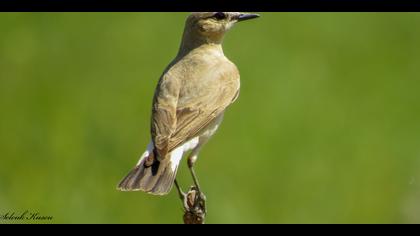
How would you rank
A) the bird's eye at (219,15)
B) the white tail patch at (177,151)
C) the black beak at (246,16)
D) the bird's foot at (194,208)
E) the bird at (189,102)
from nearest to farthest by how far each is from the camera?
the bird's foot at (194,208) < the bird at (189,102) < the white tail patch at (177,151) < the black beak at (246,16) < the bird's eye at (219,15)

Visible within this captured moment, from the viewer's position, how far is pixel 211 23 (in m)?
11.5

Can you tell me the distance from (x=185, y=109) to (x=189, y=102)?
11 cm

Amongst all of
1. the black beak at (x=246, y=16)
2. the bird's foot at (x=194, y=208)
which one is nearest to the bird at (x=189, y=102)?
the black beak at (x=246, y=16)

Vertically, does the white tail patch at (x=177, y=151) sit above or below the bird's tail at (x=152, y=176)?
above

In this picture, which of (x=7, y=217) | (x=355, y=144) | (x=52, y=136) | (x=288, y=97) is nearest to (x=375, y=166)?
(x=355, y=144)

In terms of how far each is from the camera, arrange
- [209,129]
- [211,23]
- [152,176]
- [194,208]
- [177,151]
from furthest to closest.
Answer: [211,23]
[209,129]
[177,151]
[152,176]
[194,208]

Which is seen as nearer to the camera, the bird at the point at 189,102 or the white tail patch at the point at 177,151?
the bird at the point at 189,102

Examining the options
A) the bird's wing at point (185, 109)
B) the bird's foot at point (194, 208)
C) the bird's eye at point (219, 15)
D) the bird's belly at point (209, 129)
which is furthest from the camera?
the bird's eye at point (219, 15)

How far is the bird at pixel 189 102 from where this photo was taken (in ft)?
32.1

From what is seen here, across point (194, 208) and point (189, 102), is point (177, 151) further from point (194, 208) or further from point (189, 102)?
point (194, 208)

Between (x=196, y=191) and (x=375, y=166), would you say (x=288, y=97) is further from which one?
(x=196, y=191)

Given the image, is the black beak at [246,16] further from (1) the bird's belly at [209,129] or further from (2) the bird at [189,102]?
(1) the bird's belly at [209,129]

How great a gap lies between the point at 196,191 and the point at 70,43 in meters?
6.07

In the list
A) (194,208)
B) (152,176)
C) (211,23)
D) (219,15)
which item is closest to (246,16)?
(219,15)
